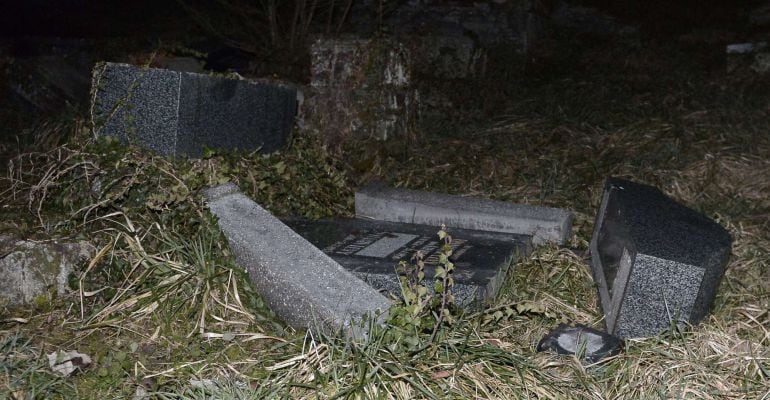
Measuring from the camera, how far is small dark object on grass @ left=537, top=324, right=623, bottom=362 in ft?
8.31

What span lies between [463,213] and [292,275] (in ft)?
5.48

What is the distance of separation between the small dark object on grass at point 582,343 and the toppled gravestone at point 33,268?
77.4 inches

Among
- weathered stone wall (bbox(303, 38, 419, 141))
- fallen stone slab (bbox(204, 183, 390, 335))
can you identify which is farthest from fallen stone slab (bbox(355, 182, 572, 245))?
fallen stone slab (bbox(204, 183, 390, 335))

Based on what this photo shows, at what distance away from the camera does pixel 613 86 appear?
21.2 feet

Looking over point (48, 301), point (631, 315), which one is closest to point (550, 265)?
point (631, 315)

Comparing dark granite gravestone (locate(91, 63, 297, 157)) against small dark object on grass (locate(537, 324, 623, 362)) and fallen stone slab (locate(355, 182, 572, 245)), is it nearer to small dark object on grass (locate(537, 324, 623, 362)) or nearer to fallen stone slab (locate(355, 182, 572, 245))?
fallen stone slab (locate(355, 182, 572, 245))

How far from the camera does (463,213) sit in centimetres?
409

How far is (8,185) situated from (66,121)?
4.07ft

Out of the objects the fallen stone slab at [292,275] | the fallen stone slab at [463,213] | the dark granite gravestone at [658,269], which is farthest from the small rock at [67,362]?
the fallen stone slab at [463,213]

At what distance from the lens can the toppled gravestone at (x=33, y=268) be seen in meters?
2.79

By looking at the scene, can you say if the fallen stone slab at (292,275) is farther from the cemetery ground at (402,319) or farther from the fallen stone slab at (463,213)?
the fallen stone slab at (463,213)

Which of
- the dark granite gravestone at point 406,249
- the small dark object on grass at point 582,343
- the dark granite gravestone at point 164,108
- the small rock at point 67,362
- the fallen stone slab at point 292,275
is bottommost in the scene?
the small rock at point 67,362

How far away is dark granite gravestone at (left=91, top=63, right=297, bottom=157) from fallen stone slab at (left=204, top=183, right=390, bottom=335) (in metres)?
0.63

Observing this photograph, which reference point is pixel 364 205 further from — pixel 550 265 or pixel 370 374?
pixel 370 374
